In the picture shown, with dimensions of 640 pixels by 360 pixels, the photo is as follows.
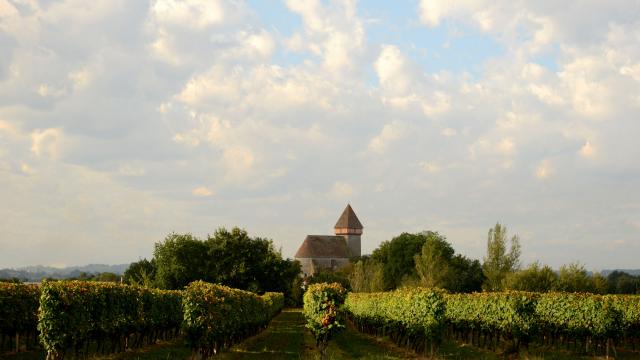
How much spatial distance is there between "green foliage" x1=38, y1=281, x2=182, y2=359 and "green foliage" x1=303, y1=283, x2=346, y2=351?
28.4 feet

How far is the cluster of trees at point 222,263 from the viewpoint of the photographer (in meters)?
80.8

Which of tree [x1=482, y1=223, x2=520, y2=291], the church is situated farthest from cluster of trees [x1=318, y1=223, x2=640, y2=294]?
the church

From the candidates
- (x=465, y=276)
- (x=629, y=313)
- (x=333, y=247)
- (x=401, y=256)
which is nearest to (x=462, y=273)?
(x=465, y=276)

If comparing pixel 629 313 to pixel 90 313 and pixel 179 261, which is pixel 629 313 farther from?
pixel 179 261

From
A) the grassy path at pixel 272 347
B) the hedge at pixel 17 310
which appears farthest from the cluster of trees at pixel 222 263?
the hedge at pixel 17 310

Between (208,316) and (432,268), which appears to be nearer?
(208,316)

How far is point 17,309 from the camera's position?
1275 inches

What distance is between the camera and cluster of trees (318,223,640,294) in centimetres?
7200

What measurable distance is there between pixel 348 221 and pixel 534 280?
10642cm

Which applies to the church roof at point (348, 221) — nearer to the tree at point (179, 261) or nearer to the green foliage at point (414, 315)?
the tree at point (179, 261)

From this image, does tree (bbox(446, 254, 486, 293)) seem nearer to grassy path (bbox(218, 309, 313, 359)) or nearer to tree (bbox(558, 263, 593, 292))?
tree (bbox(558, 263, 593, 292))

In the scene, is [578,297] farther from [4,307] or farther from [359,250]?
[359,250]

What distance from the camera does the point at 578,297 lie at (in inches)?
1449

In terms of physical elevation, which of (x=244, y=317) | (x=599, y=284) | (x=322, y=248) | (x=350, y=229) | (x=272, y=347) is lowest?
(x=272, y=347)
